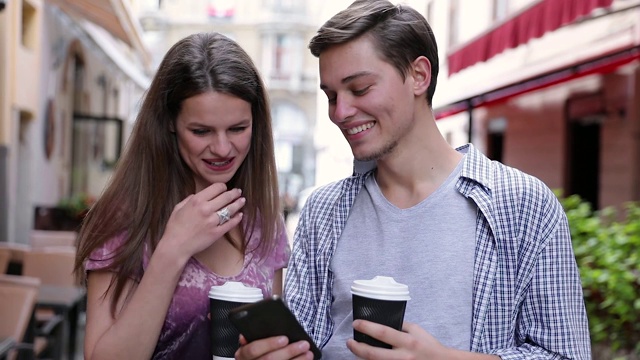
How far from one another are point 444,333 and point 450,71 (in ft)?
14.6

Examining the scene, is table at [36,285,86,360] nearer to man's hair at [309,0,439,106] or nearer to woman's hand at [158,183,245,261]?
woman's hand at [158,183,245,261]

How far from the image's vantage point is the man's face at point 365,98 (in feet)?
6.61

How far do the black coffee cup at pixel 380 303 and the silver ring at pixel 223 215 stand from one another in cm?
55

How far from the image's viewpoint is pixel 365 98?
2.01m

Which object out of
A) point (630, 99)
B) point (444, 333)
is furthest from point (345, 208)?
point (630, 99)

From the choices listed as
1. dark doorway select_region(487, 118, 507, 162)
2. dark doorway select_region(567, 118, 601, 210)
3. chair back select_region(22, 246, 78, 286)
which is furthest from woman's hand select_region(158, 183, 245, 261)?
dark doorway select_region(487, 118, 507, 162)

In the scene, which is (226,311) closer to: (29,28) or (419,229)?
(419,229)

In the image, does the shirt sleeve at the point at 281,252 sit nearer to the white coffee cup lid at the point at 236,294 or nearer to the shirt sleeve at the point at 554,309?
the white coffee cup lid at the point at 236,294

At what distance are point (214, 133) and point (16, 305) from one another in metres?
2.68

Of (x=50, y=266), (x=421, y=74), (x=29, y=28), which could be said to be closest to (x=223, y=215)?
(x=421, y=74)

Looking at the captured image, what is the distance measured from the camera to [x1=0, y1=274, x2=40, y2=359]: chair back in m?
4.40

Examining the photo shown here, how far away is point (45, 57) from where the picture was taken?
39.3 feet

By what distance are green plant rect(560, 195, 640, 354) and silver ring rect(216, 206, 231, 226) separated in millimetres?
2381

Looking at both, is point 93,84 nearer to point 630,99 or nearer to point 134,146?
point 630,99
